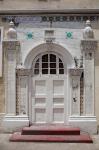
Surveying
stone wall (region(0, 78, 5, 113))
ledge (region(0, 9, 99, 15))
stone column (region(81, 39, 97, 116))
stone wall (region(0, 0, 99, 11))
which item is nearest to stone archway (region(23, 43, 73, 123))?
stone column (region(81, 39, 97, 116))

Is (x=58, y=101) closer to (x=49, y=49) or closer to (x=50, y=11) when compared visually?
(x=49, y=49)

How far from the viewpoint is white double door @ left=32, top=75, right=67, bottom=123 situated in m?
10.2

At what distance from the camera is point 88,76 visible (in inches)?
396

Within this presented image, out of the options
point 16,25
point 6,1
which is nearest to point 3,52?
point 16,25

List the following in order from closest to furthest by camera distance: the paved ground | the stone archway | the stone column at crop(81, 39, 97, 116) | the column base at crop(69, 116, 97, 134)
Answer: the paved ground → the column base at crop(69, 116, 97, 134) → the stone column at crop(81, 39, 97, 116) → the stone archway

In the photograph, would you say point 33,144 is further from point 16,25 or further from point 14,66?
point 16,25

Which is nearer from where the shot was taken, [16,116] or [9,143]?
[9,143]

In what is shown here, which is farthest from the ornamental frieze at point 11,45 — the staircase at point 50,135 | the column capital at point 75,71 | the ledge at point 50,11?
the staircase at point 50,135

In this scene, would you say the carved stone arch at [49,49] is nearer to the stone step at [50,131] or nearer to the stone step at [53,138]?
the stone step at [50,131]

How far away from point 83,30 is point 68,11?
88 centimetres

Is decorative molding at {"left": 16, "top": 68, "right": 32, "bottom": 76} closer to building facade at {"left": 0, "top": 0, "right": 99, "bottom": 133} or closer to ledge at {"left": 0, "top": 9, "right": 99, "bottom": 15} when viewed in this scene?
building facade at {"left": 0, "top": 0, "right": 99, "bottom": 133}

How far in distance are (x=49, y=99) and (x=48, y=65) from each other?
1260mm

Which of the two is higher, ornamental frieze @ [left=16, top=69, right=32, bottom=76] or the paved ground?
ornamental frieze @ [left=16, top=69, right=32, bottom=76]

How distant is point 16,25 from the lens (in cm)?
1014
